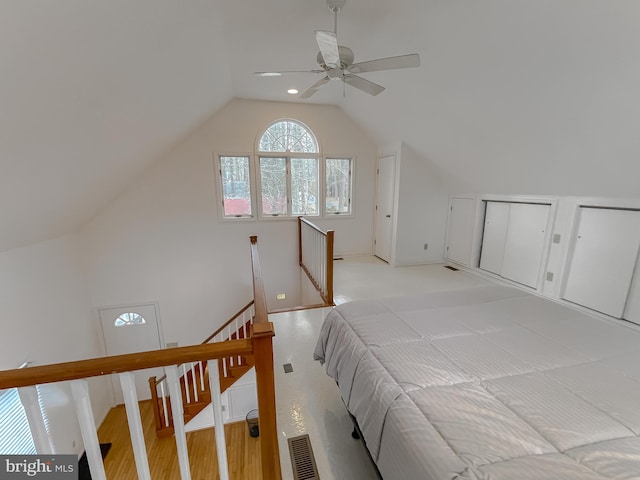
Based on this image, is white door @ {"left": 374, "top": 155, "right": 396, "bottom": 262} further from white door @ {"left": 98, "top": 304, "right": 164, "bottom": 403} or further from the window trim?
white door @ {"left": 98, "top": 304, "right": 164, "bottom": 403}

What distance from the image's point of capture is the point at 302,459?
170 cm

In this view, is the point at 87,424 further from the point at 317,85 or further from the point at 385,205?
the point at 385,205

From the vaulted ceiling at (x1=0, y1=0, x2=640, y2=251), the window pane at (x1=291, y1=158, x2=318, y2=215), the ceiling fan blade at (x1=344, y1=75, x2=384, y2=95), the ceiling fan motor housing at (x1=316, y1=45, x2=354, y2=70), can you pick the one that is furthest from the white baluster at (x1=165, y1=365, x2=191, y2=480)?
the window pane at (x1=291, y1=158, x2=318, y2=215)

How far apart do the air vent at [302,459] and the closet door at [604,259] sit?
3.20 metres

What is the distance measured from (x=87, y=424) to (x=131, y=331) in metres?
4.43

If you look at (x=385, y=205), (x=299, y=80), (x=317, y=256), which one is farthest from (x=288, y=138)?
(x=317, y=256)

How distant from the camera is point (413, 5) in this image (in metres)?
2.16

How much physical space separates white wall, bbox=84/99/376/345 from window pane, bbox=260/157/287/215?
26 cm

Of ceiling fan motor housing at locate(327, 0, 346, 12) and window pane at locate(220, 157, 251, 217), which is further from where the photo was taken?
window pane at locate(220, 157, 251, 217)

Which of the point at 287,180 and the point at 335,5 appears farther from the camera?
the point at 287,180

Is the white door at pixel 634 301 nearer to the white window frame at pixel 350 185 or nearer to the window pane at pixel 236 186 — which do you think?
the white window frame at pixel 350 185

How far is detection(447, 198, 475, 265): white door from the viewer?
4461 mm

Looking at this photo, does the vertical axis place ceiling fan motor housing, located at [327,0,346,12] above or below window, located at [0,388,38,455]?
above

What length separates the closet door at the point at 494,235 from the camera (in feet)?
13.0
